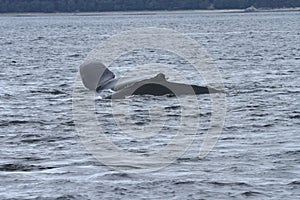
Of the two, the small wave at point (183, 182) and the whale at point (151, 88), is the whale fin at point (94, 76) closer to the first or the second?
the whale at point (151, 88)

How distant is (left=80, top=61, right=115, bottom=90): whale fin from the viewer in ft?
88.3

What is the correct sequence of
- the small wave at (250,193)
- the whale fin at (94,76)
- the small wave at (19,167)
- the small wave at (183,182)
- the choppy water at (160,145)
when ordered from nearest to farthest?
the small wave at (250,193), the choppy water at (160,145), the small wave at (183,182), the small wave at (19,167), the whale fin at (94,76)

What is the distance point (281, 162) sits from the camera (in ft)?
49.0

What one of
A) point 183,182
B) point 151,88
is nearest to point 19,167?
point 183,182

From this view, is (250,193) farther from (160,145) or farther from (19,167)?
(160,145)

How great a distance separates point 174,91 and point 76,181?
10908mm

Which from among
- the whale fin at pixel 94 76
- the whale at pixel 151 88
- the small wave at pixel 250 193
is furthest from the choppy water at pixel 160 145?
the whale fin at pixel 94 76

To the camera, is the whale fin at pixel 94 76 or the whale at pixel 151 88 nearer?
the whale at pixel 151 88

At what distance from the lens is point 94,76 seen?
2766 cm

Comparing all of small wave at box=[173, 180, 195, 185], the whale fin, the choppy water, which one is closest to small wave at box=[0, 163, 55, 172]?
the choppy water

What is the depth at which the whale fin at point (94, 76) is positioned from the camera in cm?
2692

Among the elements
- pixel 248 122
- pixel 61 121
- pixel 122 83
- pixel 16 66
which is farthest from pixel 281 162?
pixel 16 66

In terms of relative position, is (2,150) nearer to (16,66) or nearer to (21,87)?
(21,87)

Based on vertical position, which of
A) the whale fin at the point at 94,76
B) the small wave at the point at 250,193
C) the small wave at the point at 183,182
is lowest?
the whale fin at the point at 94,76
